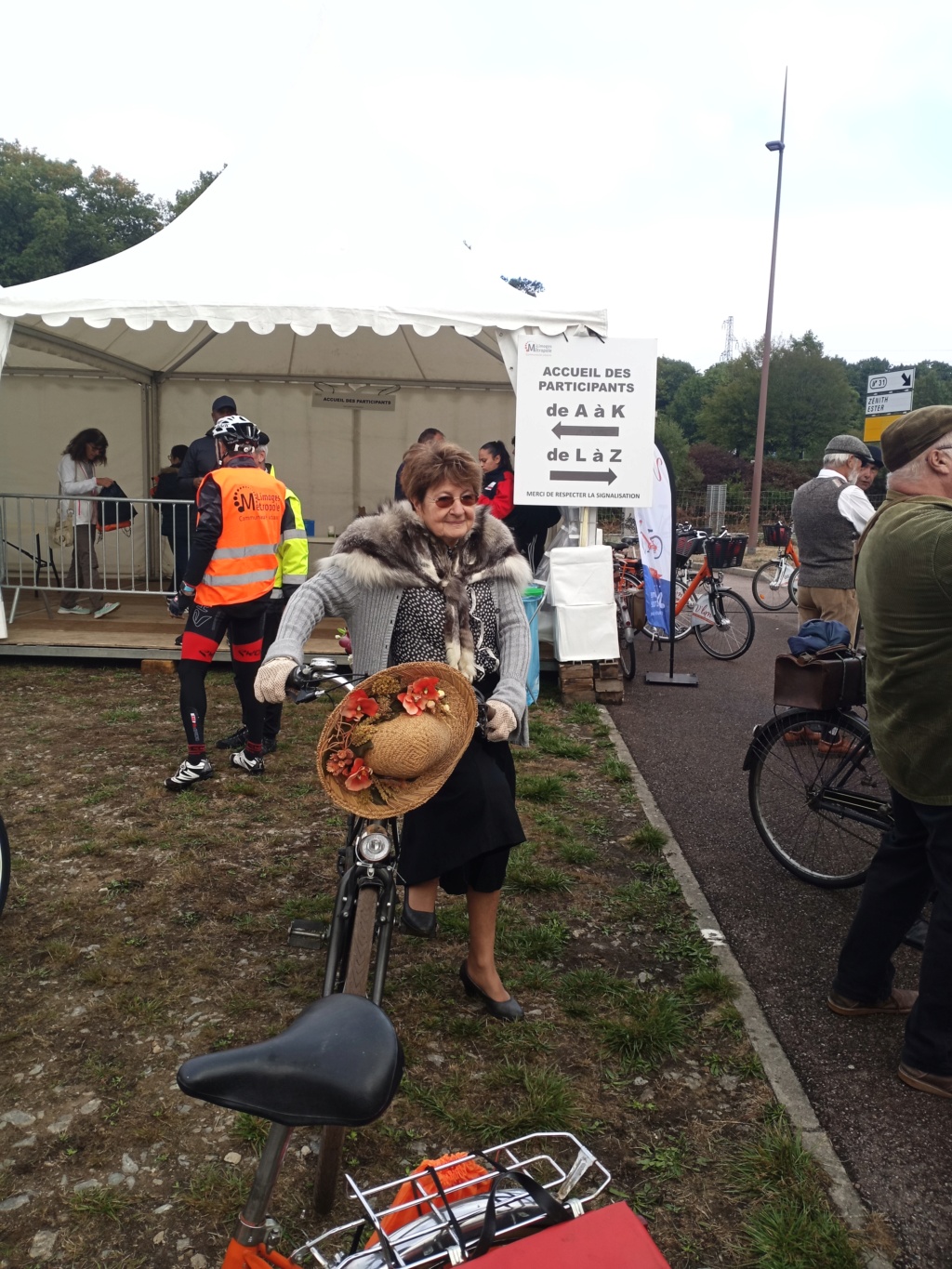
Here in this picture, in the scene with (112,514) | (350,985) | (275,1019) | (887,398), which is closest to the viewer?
(350,985)

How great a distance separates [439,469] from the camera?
2896mm

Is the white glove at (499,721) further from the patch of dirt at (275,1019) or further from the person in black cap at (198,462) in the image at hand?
the person in black cap at (198,462)

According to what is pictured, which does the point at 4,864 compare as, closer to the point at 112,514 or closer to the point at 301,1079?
the point at 301,1079

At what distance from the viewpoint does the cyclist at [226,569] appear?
540 cm

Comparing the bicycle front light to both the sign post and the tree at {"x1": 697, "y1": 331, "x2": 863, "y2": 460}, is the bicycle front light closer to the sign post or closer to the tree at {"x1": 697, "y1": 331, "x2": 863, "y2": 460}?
the sign post

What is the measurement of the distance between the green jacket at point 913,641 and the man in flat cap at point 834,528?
3620 millimetres

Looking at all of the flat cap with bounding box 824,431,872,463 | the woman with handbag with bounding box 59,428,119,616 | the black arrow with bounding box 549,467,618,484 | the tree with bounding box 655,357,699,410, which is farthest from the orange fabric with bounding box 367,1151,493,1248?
the tree with bounding box 655,357,699,410

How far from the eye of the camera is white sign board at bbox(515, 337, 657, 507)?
773 cm

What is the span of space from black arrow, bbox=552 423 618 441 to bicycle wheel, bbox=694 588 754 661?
2.95 meters

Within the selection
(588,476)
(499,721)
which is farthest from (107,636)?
(499,721)

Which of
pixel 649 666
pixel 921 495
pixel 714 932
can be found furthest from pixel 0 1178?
pixel 649 666

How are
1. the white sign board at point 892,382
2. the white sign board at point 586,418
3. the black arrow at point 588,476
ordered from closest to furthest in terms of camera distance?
the white sign board at point 586,418 < the black arrow at point 588,476 < the white sign board at point 892,382

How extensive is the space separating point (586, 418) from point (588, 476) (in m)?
0.46

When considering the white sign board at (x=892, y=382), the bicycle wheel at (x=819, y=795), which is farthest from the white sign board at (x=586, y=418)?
the white sign board at (x=892, y=382)
